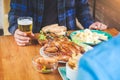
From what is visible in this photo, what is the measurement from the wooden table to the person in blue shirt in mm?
382

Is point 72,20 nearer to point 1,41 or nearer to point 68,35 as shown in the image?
point 68,35

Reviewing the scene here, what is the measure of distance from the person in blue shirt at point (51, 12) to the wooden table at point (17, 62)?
38 cm

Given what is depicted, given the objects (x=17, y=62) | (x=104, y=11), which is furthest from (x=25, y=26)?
(x=104, y=11)

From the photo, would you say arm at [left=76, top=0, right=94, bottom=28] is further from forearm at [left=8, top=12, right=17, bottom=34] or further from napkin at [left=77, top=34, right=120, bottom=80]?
napkin at [left=77, top=34, right=120, bottom=80]

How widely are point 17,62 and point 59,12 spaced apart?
2.88ft

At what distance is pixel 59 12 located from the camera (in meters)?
2.11

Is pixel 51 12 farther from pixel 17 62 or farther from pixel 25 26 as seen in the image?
pixel 17 62

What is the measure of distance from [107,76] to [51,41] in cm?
96

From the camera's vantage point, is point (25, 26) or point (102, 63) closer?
point (102, 63)

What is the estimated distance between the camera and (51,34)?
161cm

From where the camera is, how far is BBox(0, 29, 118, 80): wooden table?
1202mm

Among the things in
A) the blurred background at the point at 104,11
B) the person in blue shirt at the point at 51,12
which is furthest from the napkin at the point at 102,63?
the blurred background at the point at 104,11

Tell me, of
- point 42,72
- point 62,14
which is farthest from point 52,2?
point 42,72

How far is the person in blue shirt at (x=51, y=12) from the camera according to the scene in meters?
1.96
